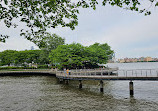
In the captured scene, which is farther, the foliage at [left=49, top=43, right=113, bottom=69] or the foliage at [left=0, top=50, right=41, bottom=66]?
the foliage at [left=0, top=50, right=41, bottom=66]

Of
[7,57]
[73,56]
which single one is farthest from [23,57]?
[73,56]

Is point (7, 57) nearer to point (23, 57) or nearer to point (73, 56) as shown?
point (23, 57)

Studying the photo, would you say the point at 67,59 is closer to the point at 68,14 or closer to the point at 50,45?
the point at 50,45

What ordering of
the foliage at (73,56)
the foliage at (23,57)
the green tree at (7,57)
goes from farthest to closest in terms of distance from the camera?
1. the green tree at (7,57)
2. the foliage at (23,57)
3. the foliage at (73,56)

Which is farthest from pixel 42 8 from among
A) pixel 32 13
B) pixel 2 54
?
pixel 2 54

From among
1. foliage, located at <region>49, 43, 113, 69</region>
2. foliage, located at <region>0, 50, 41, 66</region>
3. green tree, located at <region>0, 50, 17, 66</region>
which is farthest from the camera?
green tree, located at <region>0, 50, 17, 66</region>

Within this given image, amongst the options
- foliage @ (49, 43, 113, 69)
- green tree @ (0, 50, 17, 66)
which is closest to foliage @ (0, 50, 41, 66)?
green tree @ (0, 50, 17, 66)

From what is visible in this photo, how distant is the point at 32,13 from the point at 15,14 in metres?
1.15

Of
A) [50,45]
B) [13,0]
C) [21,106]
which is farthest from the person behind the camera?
[50,45]

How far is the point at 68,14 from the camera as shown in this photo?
8.88 metres

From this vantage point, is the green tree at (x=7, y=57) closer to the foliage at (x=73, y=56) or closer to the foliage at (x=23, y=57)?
the foliage at (x=23, y=57)

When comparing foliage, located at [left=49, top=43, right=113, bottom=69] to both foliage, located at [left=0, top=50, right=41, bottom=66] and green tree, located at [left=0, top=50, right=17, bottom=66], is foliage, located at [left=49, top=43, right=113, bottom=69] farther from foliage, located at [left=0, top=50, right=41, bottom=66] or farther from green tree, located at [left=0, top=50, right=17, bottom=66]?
green tree, located at [left=0, top=50, right=17, bottom=66]

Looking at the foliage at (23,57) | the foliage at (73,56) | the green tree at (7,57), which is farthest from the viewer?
the green tree at (7,57)

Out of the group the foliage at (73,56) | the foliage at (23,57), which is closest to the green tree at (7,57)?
the foliage at (23,57)
